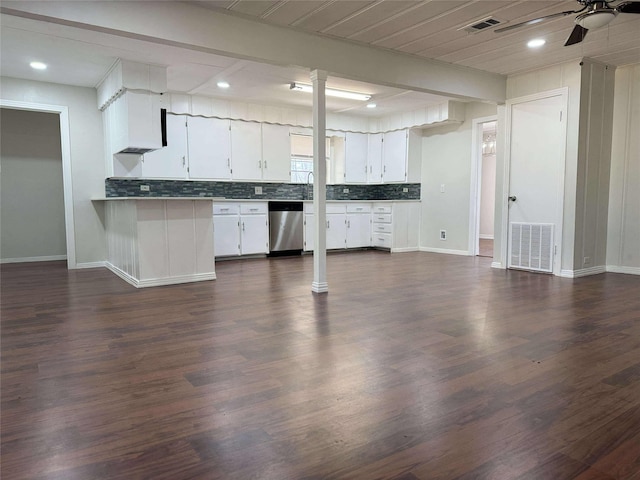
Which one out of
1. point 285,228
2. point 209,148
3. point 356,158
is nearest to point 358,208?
point 356,158

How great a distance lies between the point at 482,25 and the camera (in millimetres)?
3725

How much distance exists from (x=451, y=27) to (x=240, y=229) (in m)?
4.06

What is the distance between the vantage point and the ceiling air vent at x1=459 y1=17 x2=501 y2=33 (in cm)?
362

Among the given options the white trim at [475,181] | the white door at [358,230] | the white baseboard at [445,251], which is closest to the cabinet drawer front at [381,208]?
the white door at [358,230]

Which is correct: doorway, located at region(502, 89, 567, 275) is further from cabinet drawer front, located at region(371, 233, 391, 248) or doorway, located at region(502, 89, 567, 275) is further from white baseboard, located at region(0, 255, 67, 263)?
white baseboard, located at region(0, 255, 67, 263)

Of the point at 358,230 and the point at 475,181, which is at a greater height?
the point at 475,181

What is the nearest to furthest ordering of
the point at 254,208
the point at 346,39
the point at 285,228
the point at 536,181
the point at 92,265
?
the point at 346,39 < the point at 536,181 < the point at 92,265 < the point at 254,208 < the point at 285,228

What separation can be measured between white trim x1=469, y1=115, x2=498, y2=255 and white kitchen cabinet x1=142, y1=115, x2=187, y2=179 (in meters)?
4.41

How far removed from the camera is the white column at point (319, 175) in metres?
4.04

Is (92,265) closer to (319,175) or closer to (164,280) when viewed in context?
(164,280)

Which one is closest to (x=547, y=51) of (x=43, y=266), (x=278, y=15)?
(x=278, y=15)

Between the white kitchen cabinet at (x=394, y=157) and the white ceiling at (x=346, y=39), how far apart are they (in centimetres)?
170

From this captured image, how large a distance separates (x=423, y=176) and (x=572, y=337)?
16.8ft

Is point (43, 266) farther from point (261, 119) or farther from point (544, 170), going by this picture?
point (544, 170)
